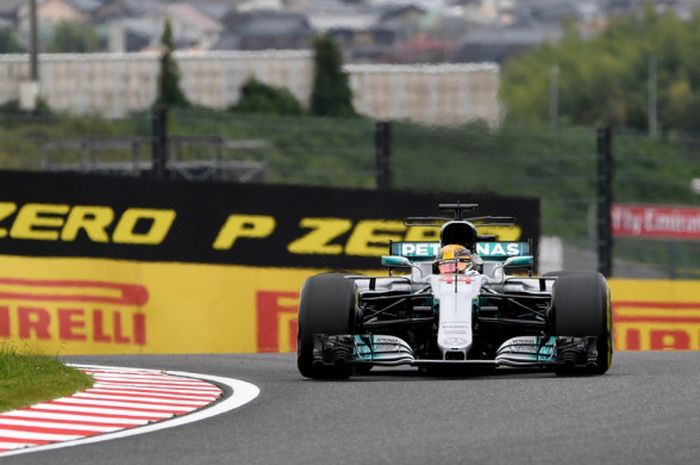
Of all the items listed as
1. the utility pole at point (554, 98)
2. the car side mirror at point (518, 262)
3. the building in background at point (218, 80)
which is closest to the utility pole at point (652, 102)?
the utility pole at point (554, 98)

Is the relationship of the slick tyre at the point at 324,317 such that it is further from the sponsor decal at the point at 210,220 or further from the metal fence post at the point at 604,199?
the metal fence post at the point at 604,199

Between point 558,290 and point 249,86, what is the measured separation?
54713mm

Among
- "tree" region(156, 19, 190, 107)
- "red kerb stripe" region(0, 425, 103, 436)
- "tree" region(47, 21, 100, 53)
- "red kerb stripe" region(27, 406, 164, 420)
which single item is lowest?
"red kerb stripe" region(0, 425, 103, 436)

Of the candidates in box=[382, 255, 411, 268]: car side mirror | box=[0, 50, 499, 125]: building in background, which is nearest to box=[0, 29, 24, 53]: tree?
box=[0, 50, 499, 125]: building in background

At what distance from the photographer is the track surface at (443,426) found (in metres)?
10.9

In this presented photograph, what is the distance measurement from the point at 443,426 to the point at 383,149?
42.5 ft

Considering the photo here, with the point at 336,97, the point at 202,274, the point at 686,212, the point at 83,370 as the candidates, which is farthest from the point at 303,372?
the point at 336,97

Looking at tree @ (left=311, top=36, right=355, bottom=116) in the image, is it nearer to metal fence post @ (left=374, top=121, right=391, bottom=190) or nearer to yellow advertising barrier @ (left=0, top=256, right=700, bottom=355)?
metal fence post @ (left=374, top=121, right=391, bottom=190)

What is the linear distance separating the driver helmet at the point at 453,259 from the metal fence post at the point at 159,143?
28.6 feet

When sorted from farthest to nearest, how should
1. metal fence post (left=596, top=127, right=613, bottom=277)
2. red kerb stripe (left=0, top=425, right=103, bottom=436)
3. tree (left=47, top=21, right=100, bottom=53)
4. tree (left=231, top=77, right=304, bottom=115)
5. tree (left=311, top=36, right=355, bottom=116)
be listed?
tree (left=47, top=21, right=100, bottom=53), tree (left=231, top=77, right=304, bottom=115), tree (left=311, top=36, right=355, bottom=116), metal fence post (left=596, top=127, right=613, bottom=277), red kerb stripe (left=0, top=425, right=103, bottom=436)

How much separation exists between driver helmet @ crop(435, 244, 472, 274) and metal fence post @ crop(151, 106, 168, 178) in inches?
344

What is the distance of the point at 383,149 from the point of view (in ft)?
81.7

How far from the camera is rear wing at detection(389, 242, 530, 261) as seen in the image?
17047 mm

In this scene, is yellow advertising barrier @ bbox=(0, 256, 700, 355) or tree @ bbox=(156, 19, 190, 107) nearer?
yellow advertising barrier @ bbox=(0, 256, 700, 355)
